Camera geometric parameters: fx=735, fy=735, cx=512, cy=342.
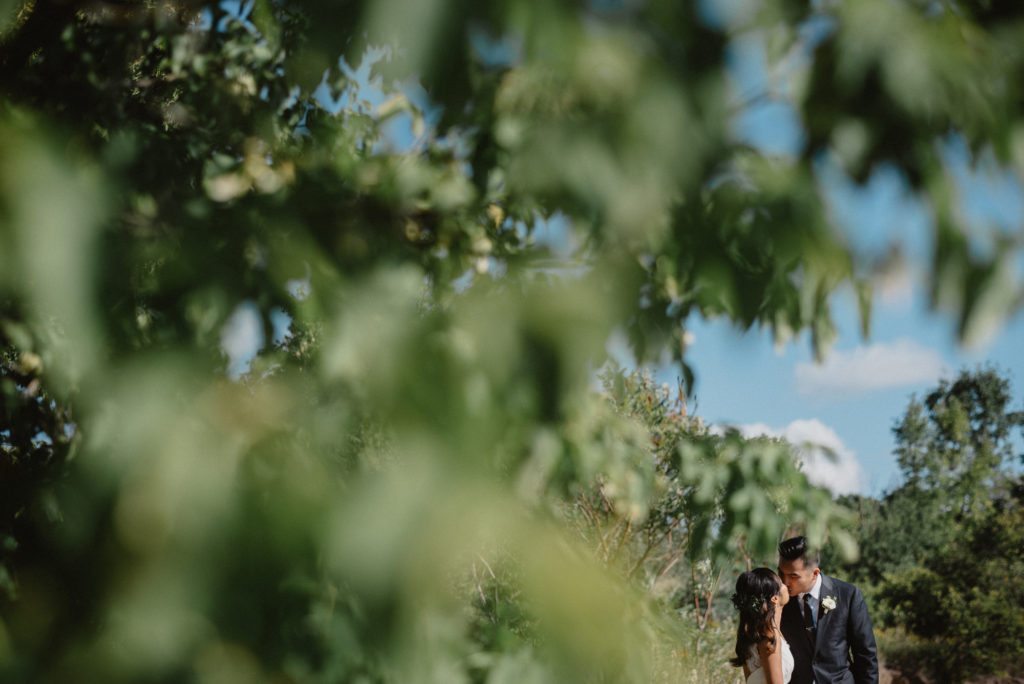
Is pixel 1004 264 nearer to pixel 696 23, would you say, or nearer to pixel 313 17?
pixel 696 23

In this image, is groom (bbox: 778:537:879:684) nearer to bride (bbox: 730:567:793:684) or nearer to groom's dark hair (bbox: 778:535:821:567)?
groom's dark hair (bbox: 778:535:821:567)

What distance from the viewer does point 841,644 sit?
394 centimetres

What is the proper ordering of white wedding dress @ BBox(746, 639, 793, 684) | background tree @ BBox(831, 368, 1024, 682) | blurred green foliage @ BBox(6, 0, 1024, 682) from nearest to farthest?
blurred green foliage @ BBox(6, 0, 1024, 682)
white wedding dress @ BBox(746, 639, 793, 684)
background tree @ BBox(831, 368, 1024, 682)

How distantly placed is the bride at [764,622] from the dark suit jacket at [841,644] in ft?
0.45

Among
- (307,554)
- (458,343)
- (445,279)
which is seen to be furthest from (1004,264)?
(445,279)

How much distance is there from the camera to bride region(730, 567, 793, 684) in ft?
12.2

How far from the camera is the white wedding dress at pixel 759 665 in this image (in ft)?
12.7

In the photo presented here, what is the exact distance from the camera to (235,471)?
18.9 inches

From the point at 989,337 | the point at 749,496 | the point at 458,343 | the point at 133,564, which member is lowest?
the point at 133,564

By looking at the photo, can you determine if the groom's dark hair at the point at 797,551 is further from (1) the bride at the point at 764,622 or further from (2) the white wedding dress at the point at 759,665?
(2) the white wedding dress at the point at 759,665

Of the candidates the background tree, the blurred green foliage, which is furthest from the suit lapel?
the background tree

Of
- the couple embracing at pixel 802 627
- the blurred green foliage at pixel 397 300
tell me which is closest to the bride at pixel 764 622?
the couple embracing at pixel 802 627

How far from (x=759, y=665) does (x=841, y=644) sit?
0.45 meters

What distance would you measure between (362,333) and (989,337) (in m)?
0.53
